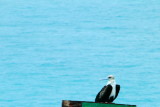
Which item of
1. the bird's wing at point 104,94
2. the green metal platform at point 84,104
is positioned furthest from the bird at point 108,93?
the green metal platform at point 84,104

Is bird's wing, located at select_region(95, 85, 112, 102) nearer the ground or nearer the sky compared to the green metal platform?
nearer the sky

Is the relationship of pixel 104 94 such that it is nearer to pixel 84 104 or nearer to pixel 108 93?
pixel 108 93

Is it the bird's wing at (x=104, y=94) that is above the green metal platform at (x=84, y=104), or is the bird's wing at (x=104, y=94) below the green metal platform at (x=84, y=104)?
above

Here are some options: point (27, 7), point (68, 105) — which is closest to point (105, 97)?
point (68, 105)

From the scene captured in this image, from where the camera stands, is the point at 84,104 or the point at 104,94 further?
the point at 104,94

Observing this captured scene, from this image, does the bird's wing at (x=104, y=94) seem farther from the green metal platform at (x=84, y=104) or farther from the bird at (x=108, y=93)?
the green metal platform at (x=84, y=104)

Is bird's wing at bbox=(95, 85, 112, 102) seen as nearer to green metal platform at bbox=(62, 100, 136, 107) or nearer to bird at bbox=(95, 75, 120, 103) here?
bird at bbox=(95, 75, 120, 103)

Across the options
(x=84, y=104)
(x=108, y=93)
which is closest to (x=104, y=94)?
(x=108, y=93)

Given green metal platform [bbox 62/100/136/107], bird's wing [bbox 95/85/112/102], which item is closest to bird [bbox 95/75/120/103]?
bird's wing [bbox 95/85/112/102]

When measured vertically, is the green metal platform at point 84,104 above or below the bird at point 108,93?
below

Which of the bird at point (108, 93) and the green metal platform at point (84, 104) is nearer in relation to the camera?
the green metal platform at point (84, 104)

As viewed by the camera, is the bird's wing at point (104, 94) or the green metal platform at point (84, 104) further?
the bird's wing at point (104, 94)

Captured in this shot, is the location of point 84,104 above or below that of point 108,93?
below

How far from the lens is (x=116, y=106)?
5.58m
